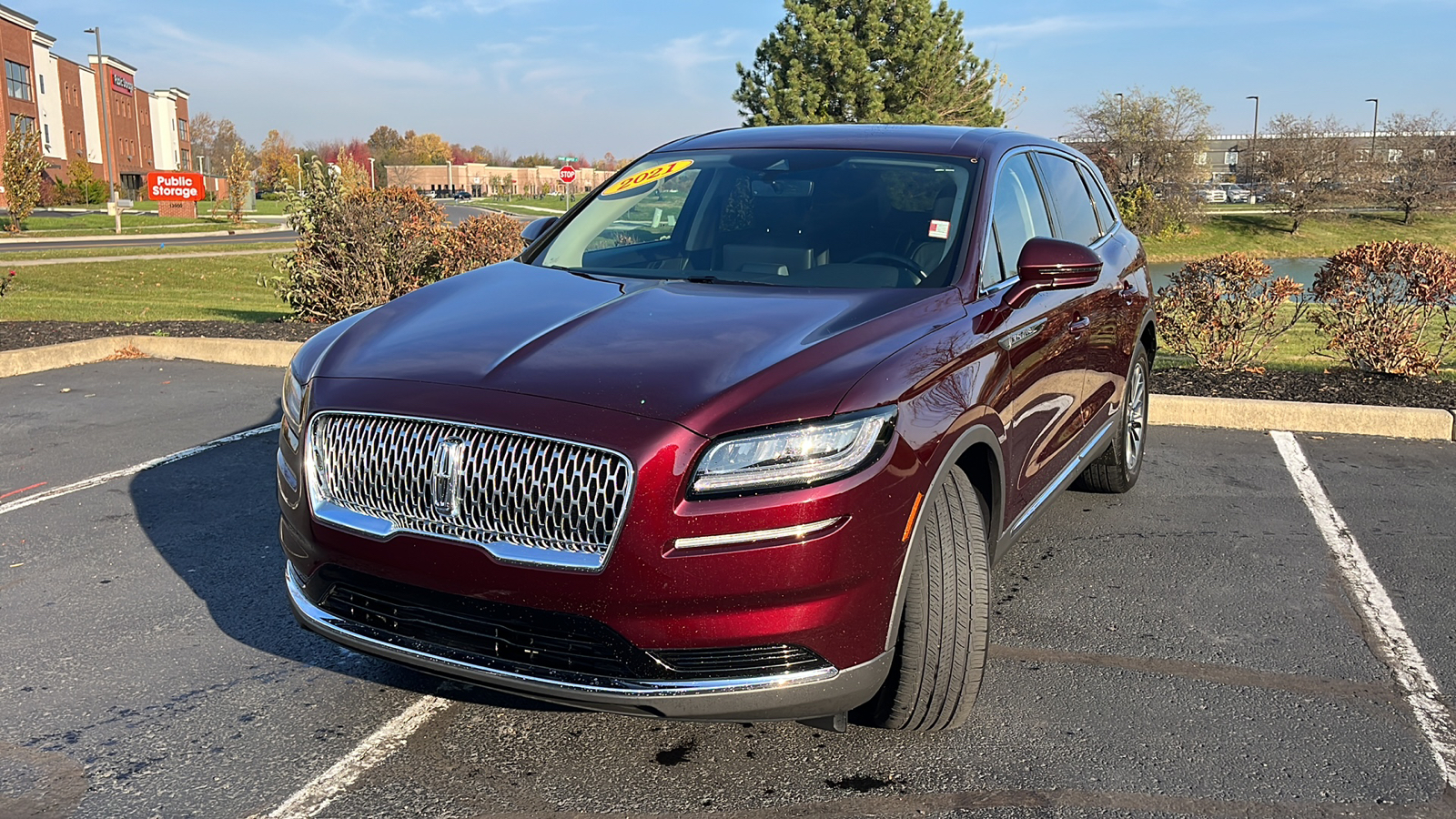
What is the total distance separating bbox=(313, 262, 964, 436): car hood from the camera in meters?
2.82

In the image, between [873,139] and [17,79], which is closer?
[873,139]

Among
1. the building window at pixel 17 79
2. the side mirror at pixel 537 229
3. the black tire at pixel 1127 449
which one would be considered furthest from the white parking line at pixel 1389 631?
the building window at pixel 17 79

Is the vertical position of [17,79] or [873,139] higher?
[17,79]

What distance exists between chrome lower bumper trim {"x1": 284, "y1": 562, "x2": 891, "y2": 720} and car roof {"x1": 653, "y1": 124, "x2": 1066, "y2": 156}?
2.26m

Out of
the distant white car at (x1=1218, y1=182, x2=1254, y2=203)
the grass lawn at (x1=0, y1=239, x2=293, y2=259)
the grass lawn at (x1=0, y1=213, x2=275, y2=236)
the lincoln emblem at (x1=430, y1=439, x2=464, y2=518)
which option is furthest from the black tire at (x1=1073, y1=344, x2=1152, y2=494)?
the distant white car at (x1=1218, y1=182, x2=1254, y2=203)

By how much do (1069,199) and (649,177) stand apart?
193 cm

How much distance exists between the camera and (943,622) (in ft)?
10.3

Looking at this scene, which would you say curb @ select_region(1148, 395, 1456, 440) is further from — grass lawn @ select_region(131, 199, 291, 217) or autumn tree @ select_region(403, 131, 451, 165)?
autumn tree @ select_region(403, 131, 451, 165)

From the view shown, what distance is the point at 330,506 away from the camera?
10.1 feet

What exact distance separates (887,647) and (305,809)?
1.53m

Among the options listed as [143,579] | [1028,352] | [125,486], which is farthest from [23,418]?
[1028,352]

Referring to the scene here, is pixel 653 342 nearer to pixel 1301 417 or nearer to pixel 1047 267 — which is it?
pixel 1047 267

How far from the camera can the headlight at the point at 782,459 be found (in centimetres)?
270

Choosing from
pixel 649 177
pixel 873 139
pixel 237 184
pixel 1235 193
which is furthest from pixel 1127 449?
pixel 1235 193
